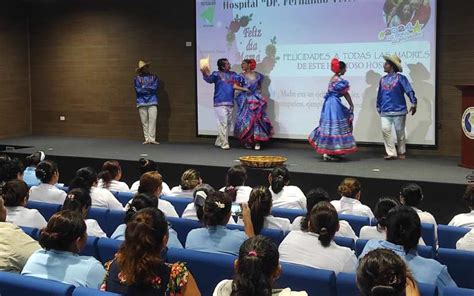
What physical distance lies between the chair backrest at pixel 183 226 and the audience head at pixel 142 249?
1384 millimetres

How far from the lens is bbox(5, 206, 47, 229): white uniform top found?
3.81 m

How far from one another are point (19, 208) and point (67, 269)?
1413 mm

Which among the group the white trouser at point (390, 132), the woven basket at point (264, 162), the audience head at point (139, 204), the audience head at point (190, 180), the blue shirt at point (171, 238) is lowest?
the blue shirt at point (171, 238)

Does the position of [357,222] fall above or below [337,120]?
below

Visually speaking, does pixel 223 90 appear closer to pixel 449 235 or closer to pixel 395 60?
pixel 395 60

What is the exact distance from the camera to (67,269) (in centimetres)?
265

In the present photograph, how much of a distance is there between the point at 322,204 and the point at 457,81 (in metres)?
5.45

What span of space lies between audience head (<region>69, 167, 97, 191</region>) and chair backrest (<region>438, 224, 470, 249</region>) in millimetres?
2569

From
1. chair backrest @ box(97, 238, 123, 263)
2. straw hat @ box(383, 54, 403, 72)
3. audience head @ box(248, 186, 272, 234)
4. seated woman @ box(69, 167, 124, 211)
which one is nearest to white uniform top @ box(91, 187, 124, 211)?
seated woman @ box(69, 167, 124, 211)

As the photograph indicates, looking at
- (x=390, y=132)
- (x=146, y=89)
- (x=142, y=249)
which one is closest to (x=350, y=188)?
(x=142, y=249)

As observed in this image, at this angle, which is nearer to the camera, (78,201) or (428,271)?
(428,271)

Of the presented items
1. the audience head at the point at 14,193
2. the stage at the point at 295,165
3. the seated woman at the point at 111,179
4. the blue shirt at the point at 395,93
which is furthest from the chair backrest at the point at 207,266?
the blue shirt at the point at 395,93

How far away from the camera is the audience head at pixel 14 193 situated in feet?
12.8

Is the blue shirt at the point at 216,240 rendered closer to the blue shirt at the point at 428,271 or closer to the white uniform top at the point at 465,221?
the blue shirt at the point at 428,271
